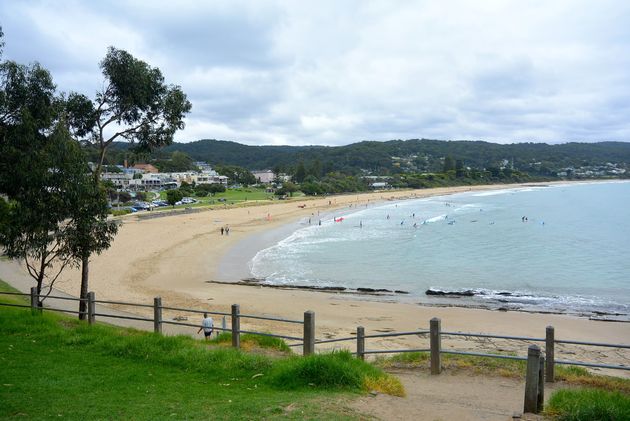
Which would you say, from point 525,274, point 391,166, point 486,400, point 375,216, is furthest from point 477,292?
point 391,166

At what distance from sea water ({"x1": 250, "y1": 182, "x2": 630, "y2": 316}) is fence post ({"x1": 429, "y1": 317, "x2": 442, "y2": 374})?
46.1 ft

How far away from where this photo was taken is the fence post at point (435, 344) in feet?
26.2

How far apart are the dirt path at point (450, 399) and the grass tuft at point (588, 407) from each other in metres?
0.31

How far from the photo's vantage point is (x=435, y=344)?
8133 millimetres

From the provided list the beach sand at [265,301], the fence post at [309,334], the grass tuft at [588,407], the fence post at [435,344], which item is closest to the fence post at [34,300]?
the beach sand at [265,301]

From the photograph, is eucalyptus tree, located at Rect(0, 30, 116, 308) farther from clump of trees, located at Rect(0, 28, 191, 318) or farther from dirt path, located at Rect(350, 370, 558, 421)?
dirt path, located at Rect(350, 370, 558, 421)

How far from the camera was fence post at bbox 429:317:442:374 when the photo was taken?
314 inches

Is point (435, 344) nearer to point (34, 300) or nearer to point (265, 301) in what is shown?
point (34, 300)

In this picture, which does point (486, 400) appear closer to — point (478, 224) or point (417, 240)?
point (417, 240)

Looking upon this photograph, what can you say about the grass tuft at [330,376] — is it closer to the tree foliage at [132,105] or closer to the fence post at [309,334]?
the fence post at [309,334]

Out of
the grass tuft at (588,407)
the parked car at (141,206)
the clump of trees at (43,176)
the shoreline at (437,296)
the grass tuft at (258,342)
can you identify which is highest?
the clump of trees at (43,176)

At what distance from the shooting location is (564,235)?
46281 millimetres

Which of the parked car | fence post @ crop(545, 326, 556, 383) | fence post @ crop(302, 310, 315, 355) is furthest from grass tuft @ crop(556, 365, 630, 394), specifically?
the parked car

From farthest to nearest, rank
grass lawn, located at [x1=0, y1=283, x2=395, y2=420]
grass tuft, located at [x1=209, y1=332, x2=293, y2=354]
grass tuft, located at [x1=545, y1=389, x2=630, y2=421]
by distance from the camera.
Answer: grass tuft, located at [x1=209, y1=332, x2=293, y2=354] → grass lawn, located at [x1=0, y1=283, x2=395, y2=420] → grass tuft, located at [x1=545, y1=389, x2=630, y2=421]
